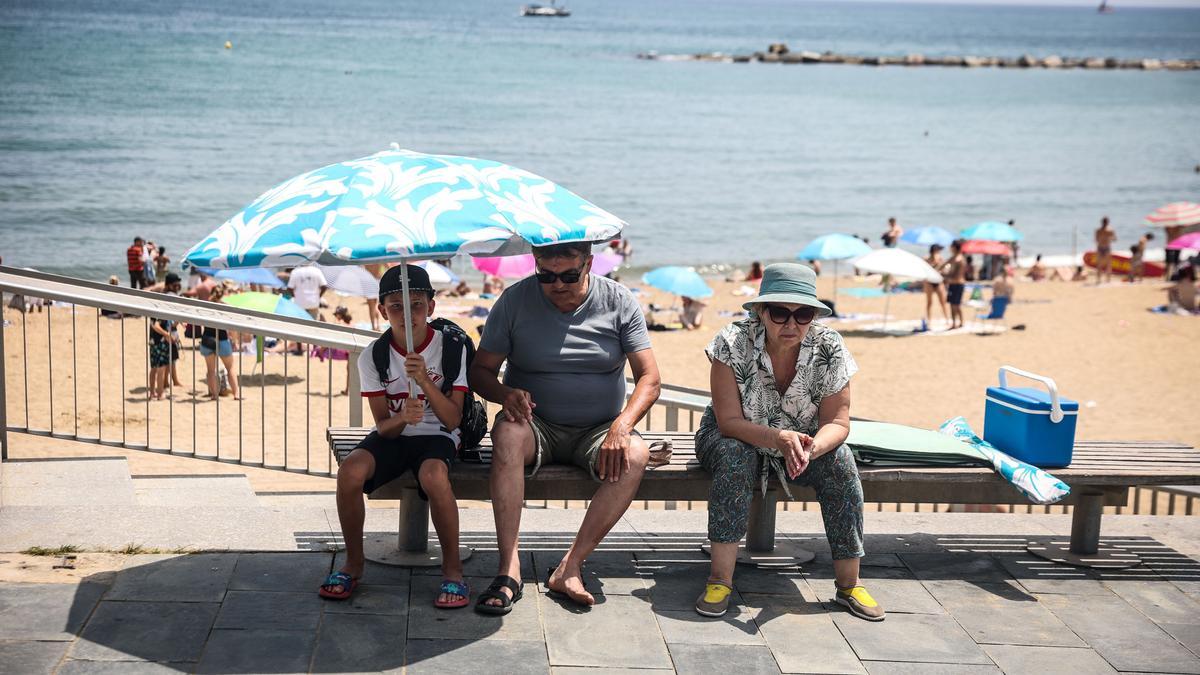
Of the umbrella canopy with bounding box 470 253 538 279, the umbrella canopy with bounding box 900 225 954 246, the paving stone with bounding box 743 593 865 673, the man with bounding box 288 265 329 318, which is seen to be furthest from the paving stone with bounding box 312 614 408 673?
the umbrella canopy with bounding box 900 225 954 246

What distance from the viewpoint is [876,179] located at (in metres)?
46.4

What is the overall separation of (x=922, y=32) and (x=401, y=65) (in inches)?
4662

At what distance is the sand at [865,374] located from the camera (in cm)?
1025

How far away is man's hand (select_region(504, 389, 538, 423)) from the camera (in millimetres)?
4613

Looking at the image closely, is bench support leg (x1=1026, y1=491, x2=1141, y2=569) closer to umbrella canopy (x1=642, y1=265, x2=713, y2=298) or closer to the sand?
the sand

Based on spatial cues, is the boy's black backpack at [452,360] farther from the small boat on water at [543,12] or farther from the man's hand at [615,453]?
the small boat on water at [543,12]

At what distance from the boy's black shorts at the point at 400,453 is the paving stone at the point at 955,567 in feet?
6.71

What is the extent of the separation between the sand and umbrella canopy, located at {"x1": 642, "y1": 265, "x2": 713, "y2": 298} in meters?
0.70

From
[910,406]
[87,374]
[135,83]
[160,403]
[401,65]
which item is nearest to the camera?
[160,403]

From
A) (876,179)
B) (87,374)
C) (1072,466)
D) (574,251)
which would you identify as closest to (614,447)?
(574,251)

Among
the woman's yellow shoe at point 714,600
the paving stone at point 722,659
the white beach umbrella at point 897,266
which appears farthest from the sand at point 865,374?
the paving stone at point 722,659

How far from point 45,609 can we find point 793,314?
288 centimetres

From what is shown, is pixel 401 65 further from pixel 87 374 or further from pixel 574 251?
pixel 574 251

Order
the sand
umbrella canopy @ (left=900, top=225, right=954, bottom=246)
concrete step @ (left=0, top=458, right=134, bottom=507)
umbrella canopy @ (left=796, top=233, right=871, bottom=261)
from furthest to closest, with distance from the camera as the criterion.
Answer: umbrella canopy @ (left=900, top=225, right=954, bottom=246), umbrella canopy @ (left=796, top=233, right=871, bottom=261), the sand, concrete step @ (left=0, top=458, right=134, bottom=507)
